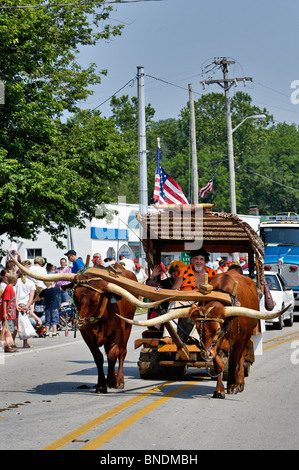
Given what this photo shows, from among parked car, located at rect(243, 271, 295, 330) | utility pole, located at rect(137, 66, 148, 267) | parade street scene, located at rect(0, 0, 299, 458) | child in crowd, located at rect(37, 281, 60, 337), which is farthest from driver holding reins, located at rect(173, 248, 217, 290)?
utility pole, located at rect(137, 66, 148, 267)

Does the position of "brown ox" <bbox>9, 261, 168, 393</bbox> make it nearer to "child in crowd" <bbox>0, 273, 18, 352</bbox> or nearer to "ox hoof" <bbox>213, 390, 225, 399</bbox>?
"ox hoof" <bbox>213, 390, 225, 399</bbox>

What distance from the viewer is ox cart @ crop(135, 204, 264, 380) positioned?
38.2 ft

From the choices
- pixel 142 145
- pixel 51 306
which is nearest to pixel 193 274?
pixel 51 306

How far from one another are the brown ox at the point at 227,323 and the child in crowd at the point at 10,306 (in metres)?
7.50

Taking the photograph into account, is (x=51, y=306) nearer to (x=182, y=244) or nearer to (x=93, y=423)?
(x=182, y=244)

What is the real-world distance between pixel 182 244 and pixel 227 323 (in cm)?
390

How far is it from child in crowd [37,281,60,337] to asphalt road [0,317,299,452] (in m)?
6.35

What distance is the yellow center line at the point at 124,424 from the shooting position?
768 centimetres

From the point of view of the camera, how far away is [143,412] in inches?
373

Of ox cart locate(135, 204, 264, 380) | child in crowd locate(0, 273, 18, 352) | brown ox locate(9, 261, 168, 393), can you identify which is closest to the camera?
brown ox locate(9, 261, 168, 393)

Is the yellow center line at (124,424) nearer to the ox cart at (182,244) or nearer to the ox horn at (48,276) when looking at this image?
the ox cart at (182,244)
